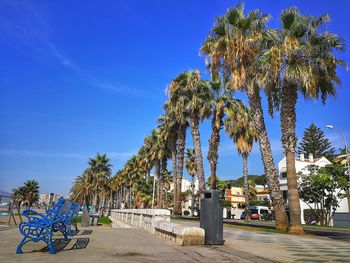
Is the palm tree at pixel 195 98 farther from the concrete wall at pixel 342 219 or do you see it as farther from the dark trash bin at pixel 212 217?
the dark trash bin at pixel 212 217

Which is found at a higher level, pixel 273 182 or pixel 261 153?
pixel 261 153

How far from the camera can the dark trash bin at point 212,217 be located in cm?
912

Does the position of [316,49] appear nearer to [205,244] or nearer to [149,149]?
[205,244]

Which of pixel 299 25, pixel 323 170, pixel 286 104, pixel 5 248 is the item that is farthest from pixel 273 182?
pixel 323 170

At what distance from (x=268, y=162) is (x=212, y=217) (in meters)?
11.1

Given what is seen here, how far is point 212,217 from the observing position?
9.30 meters

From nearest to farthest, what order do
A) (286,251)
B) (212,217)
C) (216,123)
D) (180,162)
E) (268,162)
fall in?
(286,251) → (212,217) → (268,162) → (216,123) → (180,162)

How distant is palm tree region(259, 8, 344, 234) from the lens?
1758 cm

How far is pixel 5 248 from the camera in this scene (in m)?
7.66

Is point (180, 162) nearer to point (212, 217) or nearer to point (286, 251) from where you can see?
point (212, 217)

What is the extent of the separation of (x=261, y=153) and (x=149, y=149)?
3291 centimetres

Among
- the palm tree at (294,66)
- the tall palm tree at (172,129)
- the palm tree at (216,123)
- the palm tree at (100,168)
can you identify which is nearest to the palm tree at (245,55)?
the palm tree at (294,66)

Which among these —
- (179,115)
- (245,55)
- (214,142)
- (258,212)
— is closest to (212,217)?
(245,55)

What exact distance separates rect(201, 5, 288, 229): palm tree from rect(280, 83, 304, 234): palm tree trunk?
1.52 metres
